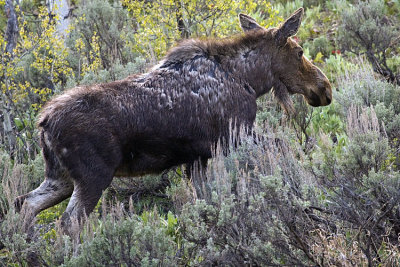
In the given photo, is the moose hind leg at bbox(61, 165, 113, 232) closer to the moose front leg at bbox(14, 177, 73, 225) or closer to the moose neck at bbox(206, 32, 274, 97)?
the moose front leg at bbox(14, 177, 73, 225)

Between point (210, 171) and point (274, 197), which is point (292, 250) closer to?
point (274, 197)

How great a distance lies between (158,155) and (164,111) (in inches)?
16.3

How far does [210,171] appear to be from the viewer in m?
5.34

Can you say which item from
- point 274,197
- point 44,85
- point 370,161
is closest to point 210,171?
point 274,197

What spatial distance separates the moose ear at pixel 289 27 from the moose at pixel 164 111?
0.01 metres

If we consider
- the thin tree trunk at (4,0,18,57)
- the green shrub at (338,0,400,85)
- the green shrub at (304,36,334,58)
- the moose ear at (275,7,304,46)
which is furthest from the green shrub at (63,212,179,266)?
the green shrub at (304,36,334,58)

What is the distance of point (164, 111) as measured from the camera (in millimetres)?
5699

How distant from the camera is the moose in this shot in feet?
17.1

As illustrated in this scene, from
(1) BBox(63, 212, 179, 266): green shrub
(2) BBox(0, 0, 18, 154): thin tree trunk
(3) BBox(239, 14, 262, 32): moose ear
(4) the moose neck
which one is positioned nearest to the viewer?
(1) BBox(63, 212, 179, 266): green shrub

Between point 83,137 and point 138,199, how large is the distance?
176 centimetres

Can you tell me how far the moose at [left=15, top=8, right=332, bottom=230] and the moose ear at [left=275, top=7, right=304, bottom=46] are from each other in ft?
0.04

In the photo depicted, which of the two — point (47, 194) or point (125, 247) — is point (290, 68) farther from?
point (125, 247)

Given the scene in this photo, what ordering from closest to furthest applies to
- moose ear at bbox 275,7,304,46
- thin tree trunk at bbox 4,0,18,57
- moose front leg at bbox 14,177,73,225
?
1. moose front leg at bbox 14,177,73,225
2. moose ear at bbox 275,7,304,46
3. thin tree trunk at bbox 4,0,18,57

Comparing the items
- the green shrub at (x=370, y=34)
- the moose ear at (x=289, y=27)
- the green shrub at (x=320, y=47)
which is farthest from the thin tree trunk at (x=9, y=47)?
the green shrub at (x=320, y=47)
